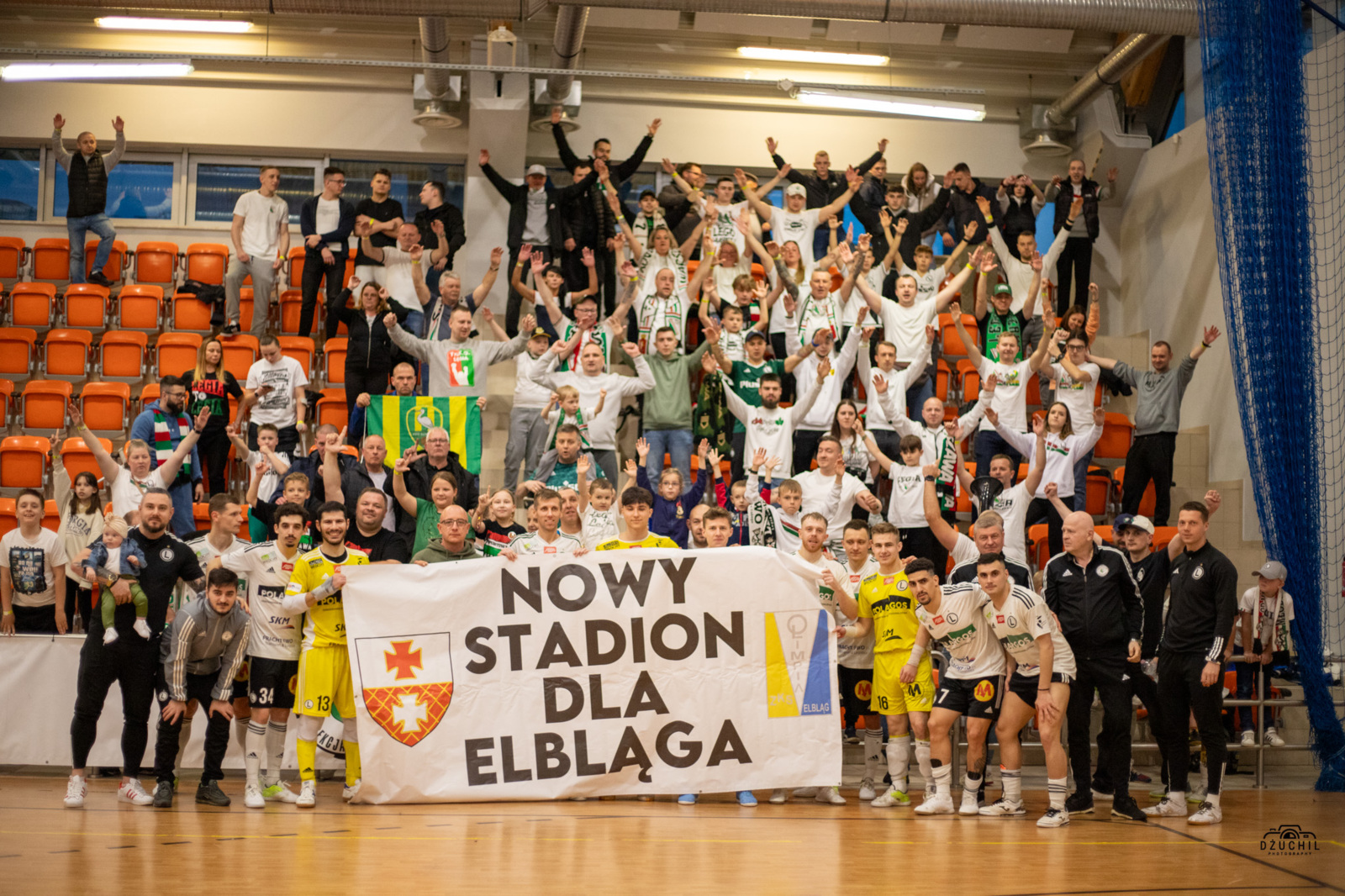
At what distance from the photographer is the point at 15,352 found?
1480cm

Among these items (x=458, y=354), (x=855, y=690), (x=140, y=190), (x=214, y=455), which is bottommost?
(x=855, y=690)

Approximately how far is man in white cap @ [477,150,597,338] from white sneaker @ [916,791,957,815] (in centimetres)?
889

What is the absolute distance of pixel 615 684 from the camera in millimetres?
8453

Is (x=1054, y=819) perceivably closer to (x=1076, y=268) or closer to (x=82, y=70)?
(x=1076, y=268)

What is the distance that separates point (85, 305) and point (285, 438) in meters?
5.18

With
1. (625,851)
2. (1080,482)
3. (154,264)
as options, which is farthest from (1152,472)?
(154,264)

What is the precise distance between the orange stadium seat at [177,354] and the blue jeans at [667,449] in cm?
637

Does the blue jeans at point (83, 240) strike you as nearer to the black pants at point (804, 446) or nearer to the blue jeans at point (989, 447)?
the black pants at point (804, 446)

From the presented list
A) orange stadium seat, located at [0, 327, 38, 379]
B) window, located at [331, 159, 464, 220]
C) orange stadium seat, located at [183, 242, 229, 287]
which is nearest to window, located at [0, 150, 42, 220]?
orange stadium seat, located at [183, 242, 229, 287]

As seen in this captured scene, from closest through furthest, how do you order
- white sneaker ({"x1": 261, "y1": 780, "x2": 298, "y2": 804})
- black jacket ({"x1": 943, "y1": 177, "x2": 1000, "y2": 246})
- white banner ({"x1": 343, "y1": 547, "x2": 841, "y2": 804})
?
white banner ({"x1": 343, "y1": 547, "x2": 841, "y2": 804}) → white sneaker ({"x1": 261, "y1": 780, "x2": 298, "y2": 804}) → black jacket ({"x1": 943, "y1": 177, "x2": 1000, "y2": 246})

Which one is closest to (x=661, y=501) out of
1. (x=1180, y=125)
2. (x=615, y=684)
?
(x=615, y=684)

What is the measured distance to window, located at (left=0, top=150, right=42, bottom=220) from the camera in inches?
722

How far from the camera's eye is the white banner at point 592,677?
8258mm

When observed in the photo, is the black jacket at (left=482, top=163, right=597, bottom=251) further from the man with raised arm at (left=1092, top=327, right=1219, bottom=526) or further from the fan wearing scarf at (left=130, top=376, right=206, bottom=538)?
the man with raised arm at (left=1092, top=327, right=1219, bottom=526)
